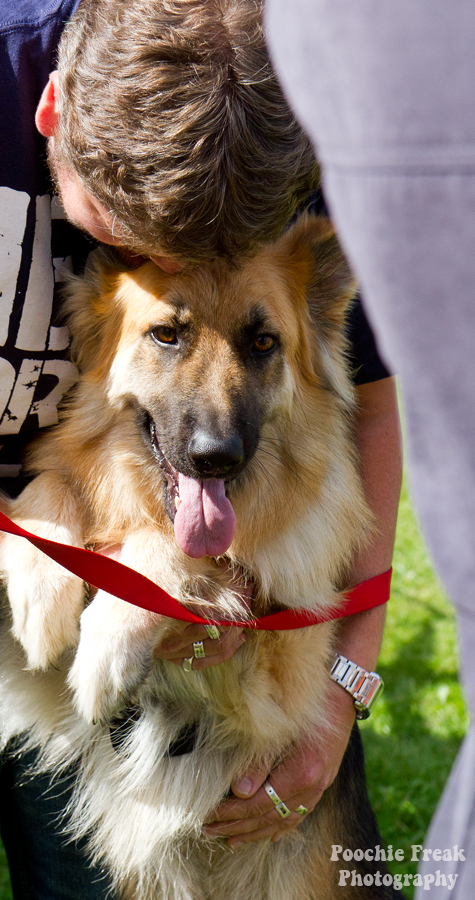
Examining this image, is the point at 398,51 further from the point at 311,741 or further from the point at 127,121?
the point at 311,741

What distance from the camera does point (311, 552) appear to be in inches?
83.0

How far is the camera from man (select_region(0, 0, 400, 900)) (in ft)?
4.46

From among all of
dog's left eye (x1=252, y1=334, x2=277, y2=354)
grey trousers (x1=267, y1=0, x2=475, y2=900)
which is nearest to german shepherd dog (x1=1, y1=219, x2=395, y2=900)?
dog's left eye (x1=252, y1=334, x2=277, y2=354)

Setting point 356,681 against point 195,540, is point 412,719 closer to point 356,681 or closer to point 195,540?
point 356,681

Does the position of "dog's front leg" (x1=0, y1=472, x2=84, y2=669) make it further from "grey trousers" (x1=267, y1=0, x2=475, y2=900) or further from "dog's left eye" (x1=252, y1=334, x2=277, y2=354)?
"grey trousers" (x1=267, y1=0, x2=475, y2=900)

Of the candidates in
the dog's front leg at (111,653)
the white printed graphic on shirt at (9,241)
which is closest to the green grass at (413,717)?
the dog's front leg at (111,653)

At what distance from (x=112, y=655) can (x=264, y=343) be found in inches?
35.1

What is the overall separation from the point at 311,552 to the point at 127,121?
126 centimetres

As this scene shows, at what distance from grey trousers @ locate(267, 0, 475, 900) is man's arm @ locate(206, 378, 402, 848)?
54.6 inches

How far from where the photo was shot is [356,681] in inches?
84.5

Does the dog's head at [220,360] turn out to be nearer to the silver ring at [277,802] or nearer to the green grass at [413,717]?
the silver ring at [277,802]

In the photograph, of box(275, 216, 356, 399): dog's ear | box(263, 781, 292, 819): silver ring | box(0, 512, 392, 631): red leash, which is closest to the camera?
box(0, 512, 392, 631): red leash

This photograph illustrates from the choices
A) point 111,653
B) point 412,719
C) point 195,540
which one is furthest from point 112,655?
point 412,719

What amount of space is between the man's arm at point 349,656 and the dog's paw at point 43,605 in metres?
0.64
